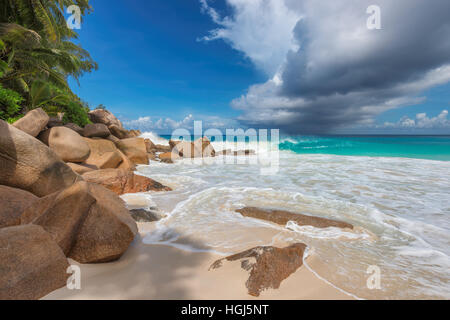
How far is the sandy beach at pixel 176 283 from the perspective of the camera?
1.61 metres

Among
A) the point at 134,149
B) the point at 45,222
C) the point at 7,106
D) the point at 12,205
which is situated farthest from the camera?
the point at 134,149

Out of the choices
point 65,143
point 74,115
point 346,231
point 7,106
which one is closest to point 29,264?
point 346,231

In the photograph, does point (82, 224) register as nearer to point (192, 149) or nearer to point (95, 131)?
point (95, 131)

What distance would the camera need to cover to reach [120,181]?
15.1 feet

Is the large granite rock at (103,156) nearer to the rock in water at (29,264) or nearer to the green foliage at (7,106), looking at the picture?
the green foliage at (7,106)

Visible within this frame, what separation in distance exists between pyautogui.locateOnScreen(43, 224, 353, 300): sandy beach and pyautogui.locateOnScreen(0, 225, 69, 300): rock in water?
110 mm

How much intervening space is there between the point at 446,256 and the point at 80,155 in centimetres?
752

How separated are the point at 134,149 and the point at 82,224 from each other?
28.2 ft

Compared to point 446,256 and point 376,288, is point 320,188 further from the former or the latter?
point 376,288

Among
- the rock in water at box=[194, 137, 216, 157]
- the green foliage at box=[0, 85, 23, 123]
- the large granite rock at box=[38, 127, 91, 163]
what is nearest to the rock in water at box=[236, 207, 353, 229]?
the large granite rock at box=[38, 127, 91, 163]

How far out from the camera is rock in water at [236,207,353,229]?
3.07m

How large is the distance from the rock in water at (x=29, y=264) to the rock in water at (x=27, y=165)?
1.77m
